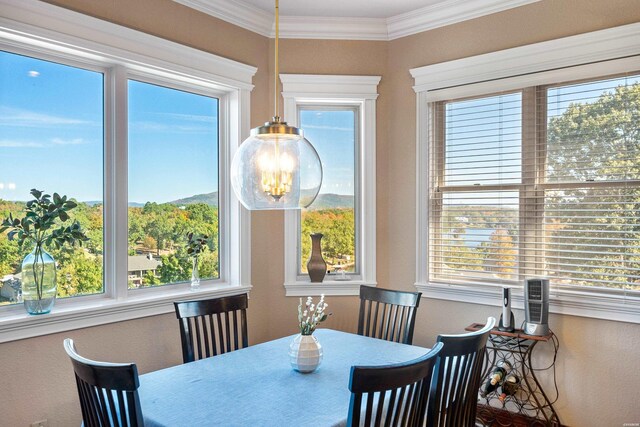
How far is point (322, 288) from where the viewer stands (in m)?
3.74

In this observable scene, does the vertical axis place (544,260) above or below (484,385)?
above

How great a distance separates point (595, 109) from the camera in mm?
2928

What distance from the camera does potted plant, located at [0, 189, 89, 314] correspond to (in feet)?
7.94

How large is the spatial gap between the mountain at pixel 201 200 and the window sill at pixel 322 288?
85 centimetres

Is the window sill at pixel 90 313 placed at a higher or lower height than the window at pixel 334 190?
lower

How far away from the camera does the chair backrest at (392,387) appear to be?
1395 mm

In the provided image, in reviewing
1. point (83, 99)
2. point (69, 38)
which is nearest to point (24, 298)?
point (83, 99)

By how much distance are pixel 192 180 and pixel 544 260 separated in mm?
2434

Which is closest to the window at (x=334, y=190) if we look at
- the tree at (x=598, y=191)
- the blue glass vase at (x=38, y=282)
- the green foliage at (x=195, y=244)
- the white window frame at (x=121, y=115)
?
the white window frame at (x=121, y=115)

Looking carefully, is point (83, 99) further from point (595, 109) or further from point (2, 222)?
point (595, 109)

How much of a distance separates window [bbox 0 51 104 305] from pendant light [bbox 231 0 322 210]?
1340 millimetres

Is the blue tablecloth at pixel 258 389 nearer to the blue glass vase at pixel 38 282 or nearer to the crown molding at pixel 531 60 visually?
the blue glass vase at pixel 38 282

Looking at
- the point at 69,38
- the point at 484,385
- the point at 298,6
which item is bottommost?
the point at 484,385

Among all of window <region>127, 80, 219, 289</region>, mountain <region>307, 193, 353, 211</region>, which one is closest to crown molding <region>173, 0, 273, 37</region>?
window <region>127, 80, 219, 289</region>
